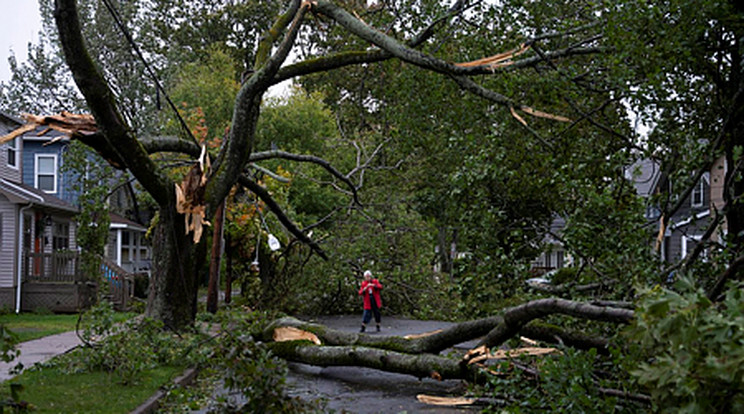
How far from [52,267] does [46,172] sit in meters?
8.01

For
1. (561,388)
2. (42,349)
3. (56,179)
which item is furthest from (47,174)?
(561,388)

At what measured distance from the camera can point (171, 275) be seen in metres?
13.3

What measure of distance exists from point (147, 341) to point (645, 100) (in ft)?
24.6

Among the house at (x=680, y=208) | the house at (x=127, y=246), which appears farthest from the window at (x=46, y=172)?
the house at (x=680, y=208)

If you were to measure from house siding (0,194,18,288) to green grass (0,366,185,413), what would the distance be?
14.2 metres

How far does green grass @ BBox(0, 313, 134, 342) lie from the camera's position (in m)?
16.8

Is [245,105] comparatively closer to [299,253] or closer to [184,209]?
[184,209]

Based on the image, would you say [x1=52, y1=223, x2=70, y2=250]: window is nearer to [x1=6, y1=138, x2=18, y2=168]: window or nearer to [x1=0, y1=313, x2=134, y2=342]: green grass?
[x1=6, y1=138, x2=18, y2=168]: window

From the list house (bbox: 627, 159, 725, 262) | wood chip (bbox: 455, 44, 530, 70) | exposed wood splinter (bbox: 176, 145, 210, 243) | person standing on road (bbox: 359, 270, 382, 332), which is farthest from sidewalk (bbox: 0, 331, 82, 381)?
house (bbox: 627, 159, 725, 262)

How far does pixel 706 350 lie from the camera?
3402 mm

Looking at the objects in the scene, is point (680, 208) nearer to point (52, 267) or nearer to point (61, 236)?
point (52, 267)

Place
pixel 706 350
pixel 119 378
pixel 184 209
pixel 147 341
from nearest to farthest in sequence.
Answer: pixel 706 350, pixel 119 378, pixel 147 341, pixel 184 209

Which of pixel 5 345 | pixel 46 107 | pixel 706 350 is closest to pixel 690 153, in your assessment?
pixel 706 350

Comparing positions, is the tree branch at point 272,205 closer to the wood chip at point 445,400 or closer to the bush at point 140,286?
the wood chip at point 445,400
